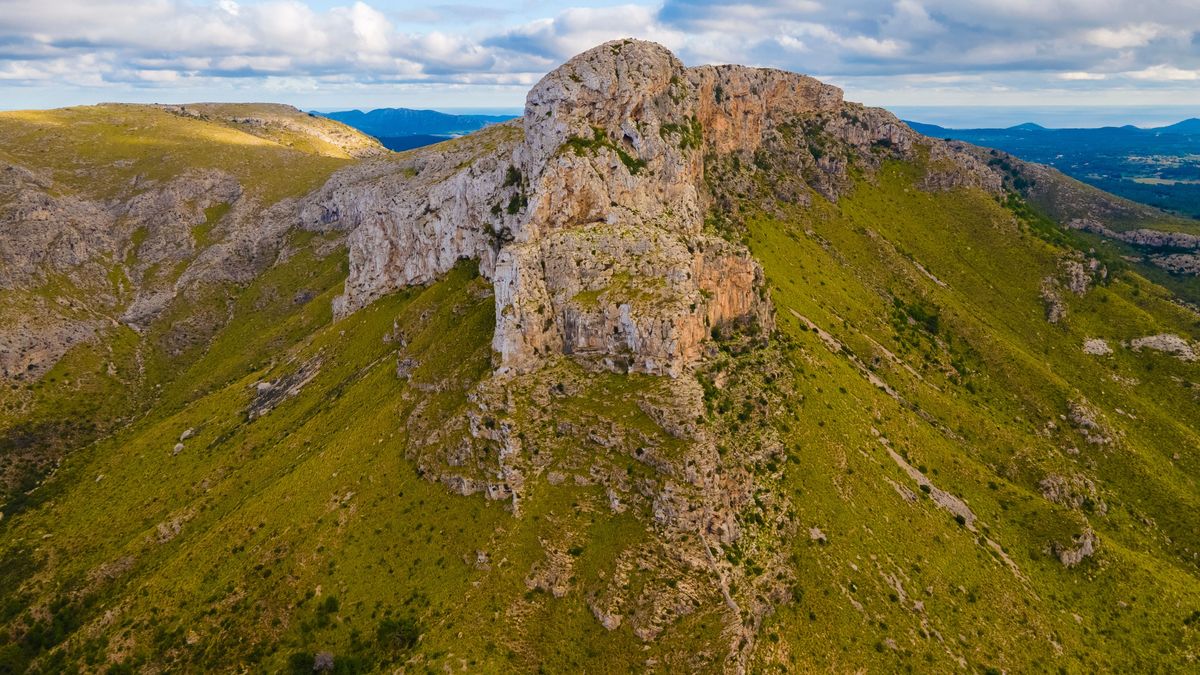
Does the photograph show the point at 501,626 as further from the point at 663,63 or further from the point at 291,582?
the point at 663,63

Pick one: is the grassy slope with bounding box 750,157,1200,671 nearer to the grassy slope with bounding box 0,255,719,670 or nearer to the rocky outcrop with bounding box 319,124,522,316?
the grassy slope with bounding box 0,255,719,670

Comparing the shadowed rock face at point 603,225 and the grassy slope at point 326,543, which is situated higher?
the shadowed rock face at point 603,225

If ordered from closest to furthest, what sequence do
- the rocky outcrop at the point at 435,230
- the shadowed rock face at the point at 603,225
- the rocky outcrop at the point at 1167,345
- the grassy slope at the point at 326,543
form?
the grassy slope at the point at 326,543 < the shadowed rock face at the point at 603,225 < the rocky outcrop at the point at 435,230 < the rocky outcrop at the point at 1167,345

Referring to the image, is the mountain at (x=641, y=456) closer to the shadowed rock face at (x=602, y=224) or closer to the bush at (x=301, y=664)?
the bush at (x=301, y=664)

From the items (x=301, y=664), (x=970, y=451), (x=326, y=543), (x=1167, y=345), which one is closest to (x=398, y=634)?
(x=301, y=664)

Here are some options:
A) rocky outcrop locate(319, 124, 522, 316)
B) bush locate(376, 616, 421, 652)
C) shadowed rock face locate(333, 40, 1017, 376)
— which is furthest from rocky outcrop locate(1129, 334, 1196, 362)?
bush locate(376, 616, 421, 652)

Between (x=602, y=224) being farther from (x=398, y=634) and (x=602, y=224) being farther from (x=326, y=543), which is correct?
(x=398, y=634)

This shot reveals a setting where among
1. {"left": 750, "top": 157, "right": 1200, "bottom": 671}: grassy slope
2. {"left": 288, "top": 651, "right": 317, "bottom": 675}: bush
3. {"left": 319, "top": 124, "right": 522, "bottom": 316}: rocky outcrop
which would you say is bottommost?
{"left": 288, "top": 651, "right": 317, "bottom": 675}: bush

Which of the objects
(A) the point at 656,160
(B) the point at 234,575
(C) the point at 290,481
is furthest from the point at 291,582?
(A) the point at 656,160

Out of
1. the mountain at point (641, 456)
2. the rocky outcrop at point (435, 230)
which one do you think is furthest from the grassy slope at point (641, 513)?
the rocky outcrop at point (435, 230)
